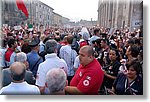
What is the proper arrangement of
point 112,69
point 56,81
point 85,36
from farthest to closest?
1. point 85,36
2. point 112,69
3. point 56,81

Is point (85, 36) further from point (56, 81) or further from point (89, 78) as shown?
point (56, 81)

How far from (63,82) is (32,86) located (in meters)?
0.43

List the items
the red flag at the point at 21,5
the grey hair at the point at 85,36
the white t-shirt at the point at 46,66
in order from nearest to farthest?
the white t-shirt at the point at 46,66 < the red flag at the point at 21,5 < the grey hair at the point at 85,36

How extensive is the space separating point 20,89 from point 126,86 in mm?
913

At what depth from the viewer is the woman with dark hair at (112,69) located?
2.41 meters

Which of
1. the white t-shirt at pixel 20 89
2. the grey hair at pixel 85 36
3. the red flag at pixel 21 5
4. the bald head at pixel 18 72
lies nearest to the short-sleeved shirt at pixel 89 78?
the white t-shirt at pixel 20 89

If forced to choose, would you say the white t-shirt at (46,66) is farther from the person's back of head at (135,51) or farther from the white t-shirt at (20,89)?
the person's back of head at (135,51)

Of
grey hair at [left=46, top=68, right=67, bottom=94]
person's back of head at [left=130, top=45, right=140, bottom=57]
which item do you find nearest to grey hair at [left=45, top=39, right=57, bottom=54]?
grey hair at [left=46, top=68, right=67, bottom=94]

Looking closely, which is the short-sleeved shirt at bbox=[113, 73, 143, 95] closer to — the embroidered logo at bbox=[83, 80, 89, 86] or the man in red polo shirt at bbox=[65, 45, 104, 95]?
the man in red polo shirt at bbox=[65, 45, 104, 95]

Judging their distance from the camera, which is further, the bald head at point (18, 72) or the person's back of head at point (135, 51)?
the person's back of head at point (135, 51)

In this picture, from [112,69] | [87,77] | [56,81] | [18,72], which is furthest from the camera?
[112,69]

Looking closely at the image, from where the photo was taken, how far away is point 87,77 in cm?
196

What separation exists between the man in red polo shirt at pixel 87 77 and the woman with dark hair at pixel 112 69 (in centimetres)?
36

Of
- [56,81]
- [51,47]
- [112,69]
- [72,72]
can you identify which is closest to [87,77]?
[56,81]
